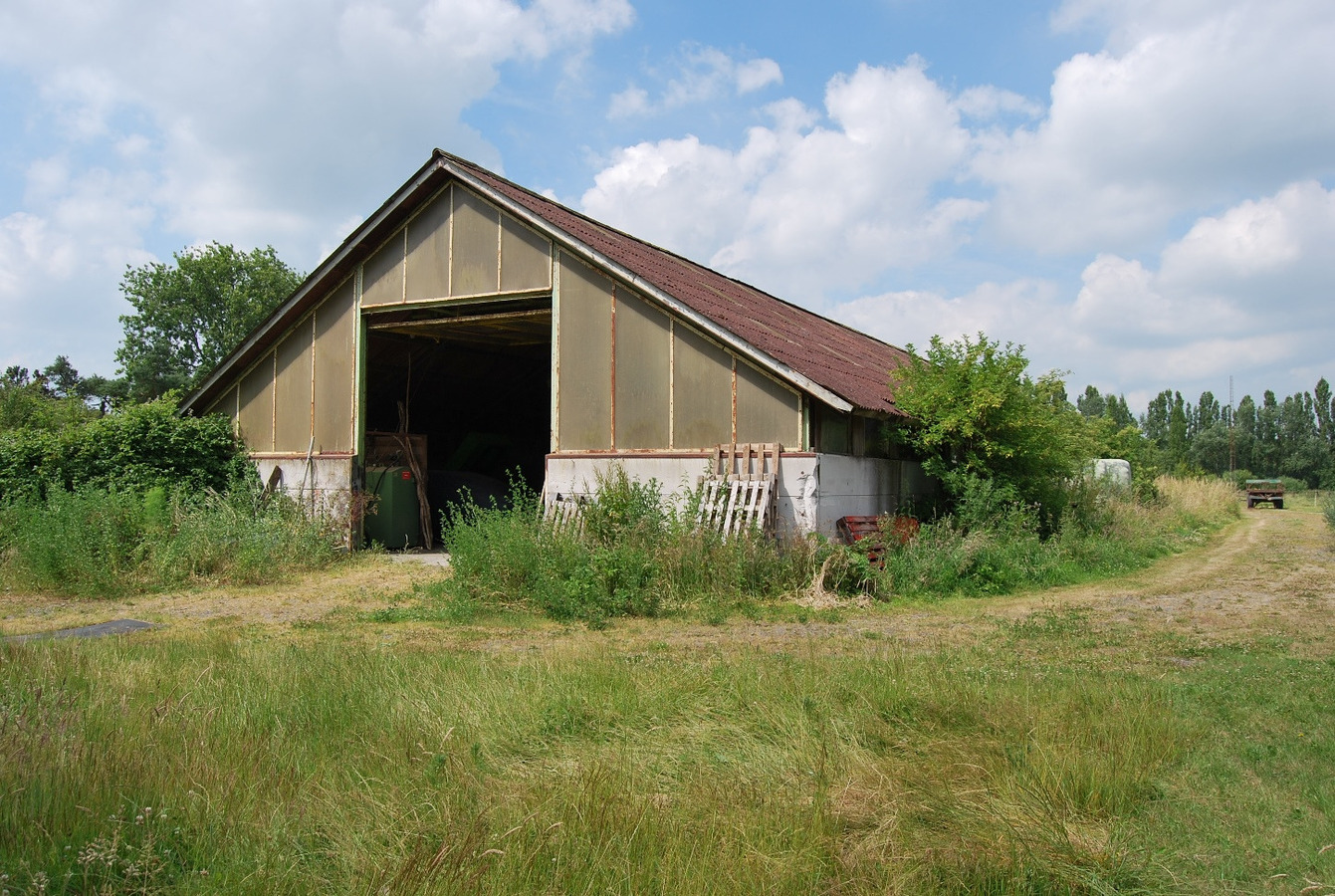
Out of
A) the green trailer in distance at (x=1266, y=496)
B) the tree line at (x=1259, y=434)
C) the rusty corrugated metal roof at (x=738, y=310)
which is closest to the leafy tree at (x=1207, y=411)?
the tree line at (x=1259, y=434)

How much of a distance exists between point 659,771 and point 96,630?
7.74 metres

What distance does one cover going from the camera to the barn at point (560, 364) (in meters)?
13.5

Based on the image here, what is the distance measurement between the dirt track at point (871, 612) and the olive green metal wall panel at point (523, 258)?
5203 millimetres

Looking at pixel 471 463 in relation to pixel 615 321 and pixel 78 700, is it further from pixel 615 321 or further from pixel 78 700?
pixel 78 700

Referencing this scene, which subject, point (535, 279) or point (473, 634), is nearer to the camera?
point (473, 634)

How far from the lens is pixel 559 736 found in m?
5.17

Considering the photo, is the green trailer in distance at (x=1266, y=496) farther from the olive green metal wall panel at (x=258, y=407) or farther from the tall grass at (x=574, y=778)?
the tall grass at (x=574, y=778)

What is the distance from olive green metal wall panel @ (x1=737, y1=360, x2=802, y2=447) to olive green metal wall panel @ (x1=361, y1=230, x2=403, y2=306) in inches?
284

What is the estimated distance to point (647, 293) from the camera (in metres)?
14.3

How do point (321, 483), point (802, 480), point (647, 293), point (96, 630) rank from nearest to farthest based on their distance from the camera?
point (96, 630) < point (802, 480) < point (647, 293) < point (321, 483)

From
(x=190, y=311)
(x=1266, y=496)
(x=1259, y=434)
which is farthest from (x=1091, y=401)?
(x=190, y=311)

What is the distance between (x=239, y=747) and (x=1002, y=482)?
13.2 m

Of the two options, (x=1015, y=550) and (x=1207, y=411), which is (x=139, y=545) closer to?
(x=1015, y=550)

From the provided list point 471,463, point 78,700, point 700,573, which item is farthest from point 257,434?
point 78,700
